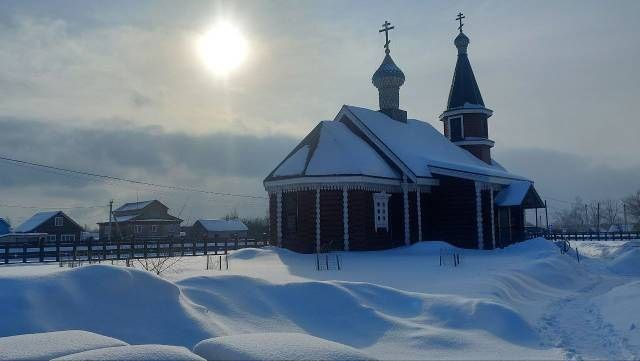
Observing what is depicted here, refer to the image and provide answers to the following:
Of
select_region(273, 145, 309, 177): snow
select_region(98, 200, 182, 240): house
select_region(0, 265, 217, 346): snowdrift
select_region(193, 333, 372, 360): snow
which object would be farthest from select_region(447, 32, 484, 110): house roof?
select_region(98, 200, 182, 240): house

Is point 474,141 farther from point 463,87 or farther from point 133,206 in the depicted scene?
point 133,206

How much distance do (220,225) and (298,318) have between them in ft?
215

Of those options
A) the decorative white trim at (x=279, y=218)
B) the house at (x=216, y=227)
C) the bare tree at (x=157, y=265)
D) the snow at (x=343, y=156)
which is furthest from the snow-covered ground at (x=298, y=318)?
the house at (x=216, y=227)

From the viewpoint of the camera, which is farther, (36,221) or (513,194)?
(36,221)

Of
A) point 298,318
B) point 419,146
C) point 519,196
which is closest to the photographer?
point 298,318

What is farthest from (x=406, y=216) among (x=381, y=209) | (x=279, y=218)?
(x=279, y=218)

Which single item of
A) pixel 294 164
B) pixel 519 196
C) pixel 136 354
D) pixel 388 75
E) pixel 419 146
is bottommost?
pixel 136 354

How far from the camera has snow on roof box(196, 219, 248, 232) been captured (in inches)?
2842

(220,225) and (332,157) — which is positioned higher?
(332,157)

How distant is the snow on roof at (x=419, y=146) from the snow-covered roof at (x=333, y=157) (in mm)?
981

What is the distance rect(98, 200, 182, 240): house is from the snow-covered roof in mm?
39762

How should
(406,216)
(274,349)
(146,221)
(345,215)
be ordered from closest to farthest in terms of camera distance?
(274,349)
(345,215)
(406,216)
(146,221)

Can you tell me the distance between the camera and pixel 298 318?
9.46m

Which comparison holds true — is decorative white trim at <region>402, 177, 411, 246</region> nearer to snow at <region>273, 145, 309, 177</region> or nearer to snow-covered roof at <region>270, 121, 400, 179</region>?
snow-covered roof at <region>270, 121, 400, 179</region>
